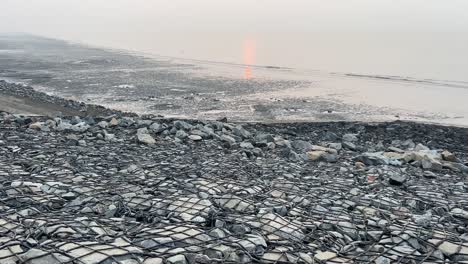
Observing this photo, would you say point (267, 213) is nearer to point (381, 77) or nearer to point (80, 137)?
point (80, 137)

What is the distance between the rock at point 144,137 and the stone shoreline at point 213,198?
0.19 feet

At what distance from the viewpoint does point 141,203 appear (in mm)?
7129

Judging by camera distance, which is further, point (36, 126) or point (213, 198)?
point (36, 126)

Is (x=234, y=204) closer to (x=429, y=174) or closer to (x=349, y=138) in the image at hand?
(x=429, y=174)

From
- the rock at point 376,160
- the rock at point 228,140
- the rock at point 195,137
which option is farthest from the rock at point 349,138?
the rock at point 195,137

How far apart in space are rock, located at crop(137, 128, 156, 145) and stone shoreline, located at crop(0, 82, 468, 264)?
6cm

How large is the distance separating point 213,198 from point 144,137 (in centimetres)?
513

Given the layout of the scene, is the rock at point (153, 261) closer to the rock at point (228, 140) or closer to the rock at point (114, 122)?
the rock at point (228, 140)

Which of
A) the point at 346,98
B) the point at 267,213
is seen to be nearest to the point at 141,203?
the point at 267,213

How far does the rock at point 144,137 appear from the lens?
11784mm

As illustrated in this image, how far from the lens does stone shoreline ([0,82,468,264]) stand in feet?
18.1

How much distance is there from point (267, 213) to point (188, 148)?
5103 millimetres

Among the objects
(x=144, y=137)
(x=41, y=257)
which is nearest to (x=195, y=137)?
(x=144, y=137)

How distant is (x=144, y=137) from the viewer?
12023mm
